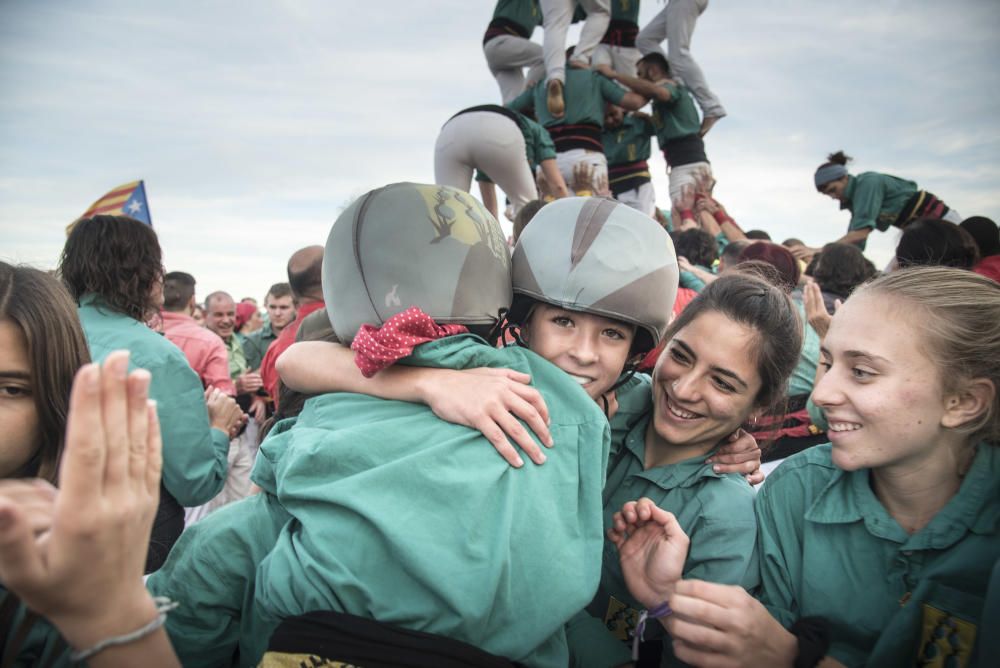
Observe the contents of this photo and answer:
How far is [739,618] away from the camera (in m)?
1.44

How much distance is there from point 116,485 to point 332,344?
975 mm

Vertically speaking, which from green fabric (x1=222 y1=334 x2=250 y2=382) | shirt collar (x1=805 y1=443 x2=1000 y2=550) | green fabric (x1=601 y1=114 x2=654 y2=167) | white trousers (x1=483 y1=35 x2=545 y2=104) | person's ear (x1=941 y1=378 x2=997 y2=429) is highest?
white trousers (x1=483 y1=35 x2=545 y2=104)

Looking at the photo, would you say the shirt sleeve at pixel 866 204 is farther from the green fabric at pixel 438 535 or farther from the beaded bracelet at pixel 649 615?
the green fabric at pixel 438 535

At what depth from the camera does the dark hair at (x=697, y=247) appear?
5289 millimetres

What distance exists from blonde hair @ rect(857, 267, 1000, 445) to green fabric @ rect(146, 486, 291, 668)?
5.72 feet

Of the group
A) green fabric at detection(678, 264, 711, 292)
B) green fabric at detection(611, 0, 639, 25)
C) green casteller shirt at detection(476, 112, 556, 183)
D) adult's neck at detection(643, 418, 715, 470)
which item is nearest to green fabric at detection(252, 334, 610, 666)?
adult's neck at detection(643, 418, 715, 470)

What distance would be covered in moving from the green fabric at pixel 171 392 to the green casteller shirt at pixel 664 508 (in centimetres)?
188

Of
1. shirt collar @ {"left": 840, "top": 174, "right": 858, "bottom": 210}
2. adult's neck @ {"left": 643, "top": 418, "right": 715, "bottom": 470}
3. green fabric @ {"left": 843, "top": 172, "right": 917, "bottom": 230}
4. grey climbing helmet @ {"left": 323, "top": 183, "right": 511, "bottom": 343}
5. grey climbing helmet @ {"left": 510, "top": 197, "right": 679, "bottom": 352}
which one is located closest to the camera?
grey climbing helmet @ {"left": 323, "top": 183, "right": 511, "bottom": 343}

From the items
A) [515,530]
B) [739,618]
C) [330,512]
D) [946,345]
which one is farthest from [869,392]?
[330,512]

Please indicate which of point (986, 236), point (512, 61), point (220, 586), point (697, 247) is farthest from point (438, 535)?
point (512, 61)

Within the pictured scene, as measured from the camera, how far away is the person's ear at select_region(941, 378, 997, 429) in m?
1.58

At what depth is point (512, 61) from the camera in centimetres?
702

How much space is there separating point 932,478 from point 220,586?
187 centimetres

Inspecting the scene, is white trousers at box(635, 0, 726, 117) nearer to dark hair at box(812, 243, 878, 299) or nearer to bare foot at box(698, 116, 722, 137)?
bare foot at box(698, 116, 722, 137)
